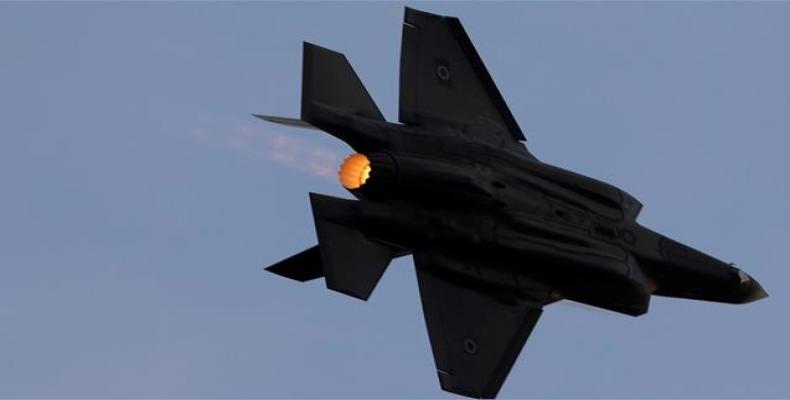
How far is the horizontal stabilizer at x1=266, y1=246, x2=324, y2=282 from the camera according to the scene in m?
40.8

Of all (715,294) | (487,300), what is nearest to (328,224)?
(487,300)

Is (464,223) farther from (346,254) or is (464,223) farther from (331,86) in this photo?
(331,86)

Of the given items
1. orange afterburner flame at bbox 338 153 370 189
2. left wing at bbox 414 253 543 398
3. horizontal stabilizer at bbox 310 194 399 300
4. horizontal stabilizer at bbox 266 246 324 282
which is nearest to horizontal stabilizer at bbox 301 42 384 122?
orange afterburner flame at bbox 338 153 370 189

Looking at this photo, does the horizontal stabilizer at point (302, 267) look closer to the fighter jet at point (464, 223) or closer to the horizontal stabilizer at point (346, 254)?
the fighter jet at point (464, 223)

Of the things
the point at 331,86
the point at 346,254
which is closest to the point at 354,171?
the point at 346,254

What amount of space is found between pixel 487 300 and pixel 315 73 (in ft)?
20.8

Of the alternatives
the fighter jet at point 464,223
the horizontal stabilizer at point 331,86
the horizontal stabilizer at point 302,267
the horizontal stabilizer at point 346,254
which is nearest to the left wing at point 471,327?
the fighter jet at point 464,223

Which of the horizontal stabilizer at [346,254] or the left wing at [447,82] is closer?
the horizontal stabilizer at [346,254]

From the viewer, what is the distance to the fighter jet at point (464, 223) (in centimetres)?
3956

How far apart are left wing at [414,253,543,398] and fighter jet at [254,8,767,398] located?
0.02 m

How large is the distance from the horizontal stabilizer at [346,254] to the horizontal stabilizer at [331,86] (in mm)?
1959

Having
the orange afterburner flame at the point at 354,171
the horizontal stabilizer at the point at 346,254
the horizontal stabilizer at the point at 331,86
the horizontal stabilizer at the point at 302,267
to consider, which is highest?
the horizontal stabilizer at the point at 331,86

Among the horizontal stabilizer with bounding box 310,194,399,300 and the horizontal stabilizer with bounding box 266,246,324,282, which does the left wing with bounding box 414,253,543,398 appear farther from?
the horizontal stabilizer with bounding box 266,246,324,282

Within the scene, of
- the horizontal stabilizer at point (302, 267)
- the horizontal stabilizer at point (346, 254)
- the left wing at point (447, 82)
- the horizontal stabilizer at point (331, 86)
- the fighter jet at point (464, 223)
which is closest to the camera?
the horizontal stabilizer at point (346, 254)
